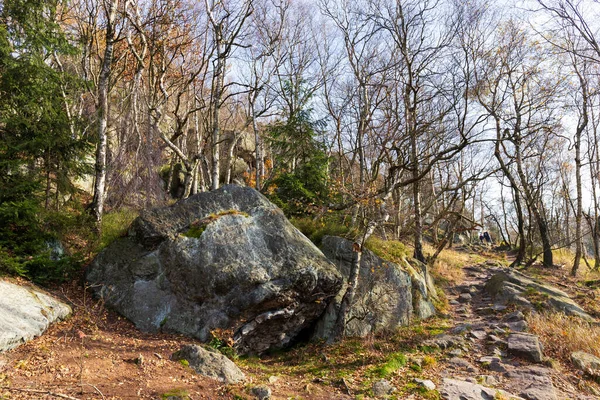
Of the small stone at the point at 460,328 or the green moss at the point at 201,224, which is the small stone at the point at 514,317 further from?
the green moss at the point at 201,224

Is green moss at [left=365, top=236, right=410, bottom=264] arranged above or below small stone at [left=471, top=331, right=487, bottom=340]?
above

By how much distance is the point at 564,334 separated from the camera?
714 centimetres

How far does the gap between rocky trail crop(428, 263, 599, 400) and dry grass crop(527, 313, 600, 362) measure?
27 centimetres

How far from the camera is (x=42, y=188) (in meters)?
6.82

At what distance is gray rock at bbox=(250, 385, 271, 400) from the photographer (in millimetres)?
4742

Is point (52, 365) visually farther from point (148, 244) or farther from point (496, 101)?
point (496, 101)

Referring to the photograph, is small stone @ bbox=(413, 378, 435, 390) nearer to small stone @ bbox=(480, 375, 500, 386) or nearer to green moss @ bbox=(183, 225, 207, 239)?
small stone @ bbox=(480, 375, 500, 386)

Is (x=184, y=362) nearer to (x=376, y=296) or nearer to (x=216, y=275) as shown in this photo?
(x=216, y=275)

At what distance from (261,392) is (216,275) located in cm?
267

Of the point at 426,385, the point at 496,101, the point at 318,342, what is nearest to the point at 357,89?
the point at 496,101

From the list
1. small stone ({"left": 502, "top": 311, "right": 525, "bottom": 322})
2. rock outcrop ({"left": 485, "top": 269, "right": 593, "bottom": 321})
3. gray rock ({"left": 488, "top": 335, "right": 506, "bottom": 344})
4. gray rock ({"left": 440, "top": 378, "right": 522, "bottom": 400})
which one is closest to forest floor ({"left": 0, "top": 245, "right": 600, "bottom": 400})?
gray rock ({"left": 440, "top": 378, "right": 522, "bottom": 400})

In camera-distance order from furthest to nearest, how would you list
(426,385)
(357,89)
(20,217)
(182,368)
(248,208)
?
1. (357,89)
2. (248,208)
3. (20,217)
4. (426,385)
5. (182,368)

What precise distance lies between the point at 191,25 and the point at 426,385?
13537mm

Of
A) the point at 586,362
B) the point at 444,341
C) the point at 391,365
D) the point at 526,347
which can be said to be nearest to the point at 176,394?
the point at 391,365
